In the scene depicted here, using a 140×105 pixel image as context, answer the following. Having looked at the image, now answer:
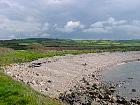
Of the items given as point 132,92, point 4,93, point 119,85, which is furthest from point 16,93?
point 119,85

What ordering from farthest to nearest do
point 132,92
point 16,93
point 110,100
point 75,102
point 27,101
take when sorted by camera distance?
point 132,92 < point 110,100 < point 75,102 < point 16,93 < point 27,101

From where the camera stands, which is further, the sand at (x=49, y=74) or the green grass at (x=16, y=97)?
the sand at (x=49, y=74)

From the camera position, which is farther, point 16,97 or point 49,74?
point 49,74

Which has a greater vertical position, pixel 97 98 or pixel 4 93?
pixel 4 93

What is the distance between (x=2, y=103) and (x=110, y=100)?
20.6 m

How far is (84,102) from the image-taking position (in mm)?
43312

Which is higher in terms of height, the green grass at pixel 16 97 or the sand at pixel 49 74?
the green grass at pixel 16 97

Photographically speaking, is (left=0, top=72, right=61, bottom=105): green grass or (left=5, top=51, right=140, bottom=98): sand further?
(left=5, top=51, right=140, bottom=98): sand

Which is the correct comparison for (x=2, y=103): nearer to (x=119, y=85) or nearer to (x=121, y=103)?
(x=121, y=103)

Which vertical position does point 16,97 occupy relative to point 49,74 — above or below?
above

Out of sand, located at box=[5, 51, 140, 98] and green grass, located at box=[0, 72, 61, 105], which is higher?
green grass, located at box=[0, 72, 61, 105]

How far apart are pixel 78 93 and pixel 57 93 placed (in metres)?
3.57

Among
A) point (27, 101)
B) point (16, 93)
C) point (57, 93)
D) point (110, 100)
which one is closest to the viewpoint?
point (27, 101)

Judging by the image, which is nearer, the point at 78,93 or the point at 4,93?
the point at 4,93
